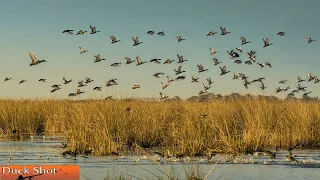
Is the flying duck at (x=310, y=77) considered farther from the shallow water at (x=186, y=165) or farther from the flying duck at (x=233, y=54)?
the shallow water at (x=186, y=165)

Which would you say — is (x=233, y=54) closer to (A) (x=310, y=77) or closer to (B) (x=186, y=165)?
(A) (x=310, y=77)

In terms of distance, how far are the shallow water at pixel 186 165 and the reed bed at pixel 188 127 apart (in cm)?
82

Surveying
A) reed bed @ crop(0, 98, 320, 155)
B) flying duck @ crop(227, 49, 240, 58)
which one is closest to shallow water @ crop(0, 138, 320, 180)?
reed bed @ crop(0, 98, 320, 155)

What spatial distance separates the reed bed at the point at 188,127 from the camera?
57.3 ft

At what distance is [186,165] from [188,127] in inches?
164

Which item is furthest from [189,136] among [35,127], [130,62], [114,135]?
[130,62]

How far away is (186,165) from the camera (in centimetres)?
1427

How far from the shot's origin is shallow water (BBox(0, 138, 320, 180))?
42.2 feet

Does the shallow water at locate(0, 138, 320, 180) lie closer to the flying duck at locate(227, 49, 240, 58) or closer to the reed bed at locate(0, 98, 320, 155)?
the reed bed at locate(0, 98, 320, 155)

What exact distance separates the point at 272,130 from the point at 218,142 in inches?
165

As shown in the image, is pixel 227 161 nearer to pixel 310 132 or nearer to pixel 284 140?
pixel 284 140

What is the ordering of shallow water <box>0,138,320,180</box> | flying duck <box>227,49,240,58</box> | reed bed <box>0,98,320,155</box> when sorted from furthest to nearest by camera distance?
flying duck <box>227,49,240,58</box> → reed bed <box>0,98,320,155</box> → shallow water <box>0,138,320,180</box>

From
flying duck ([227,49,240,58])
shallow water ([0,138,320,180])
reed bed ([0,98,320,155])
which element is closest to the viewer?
shallow water ([0,138,320,180])

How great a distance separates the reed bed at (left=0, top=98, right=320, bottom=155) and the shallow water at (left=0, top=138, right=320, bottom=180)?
32.5 inches
